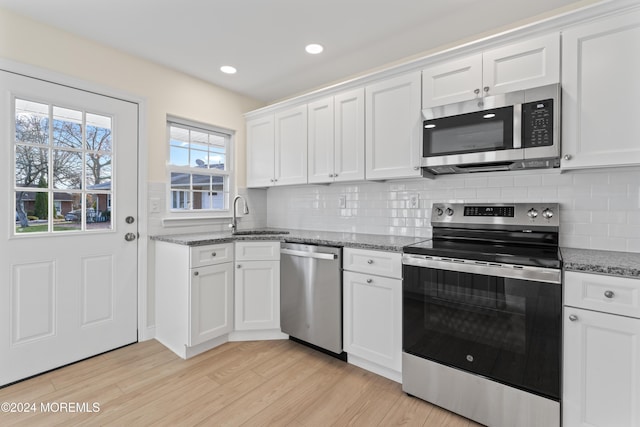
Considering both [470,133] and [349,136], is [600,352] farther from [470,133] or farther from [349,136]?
[349,136]

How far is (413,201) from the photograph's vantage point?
2.55 m

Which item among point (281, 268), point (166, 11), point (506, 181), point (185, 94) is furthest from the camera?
Answer: point (185, 94)

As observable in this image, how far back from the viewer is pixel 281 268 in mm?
2668

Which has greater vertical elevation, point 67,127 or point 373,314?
point 67,127

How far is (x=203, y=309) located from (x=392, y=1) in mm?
2592

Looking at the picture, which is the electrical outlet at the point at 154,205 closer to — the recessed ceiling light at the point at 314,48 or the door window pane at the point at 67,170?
the door window pane at the point at 67,170

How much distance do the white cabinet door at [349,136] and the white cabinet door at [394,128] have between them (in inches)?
2.7

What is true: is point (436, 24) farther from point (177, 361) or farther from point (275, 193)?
point (177, 361)

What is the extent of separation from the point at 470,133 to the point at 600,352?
52.5 inches

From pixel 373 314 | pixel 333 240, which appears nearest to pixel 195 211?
pixel 333 240

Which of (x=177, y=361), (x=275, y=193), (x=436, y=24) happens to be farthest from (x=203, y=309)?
(x=436, y=24)

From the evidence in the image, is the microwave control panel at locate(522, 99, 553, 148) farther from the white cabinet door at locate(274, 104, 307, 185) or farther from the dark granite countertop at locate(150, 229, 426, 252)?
the white cabinet door at locate(274, 104, 307, 185)

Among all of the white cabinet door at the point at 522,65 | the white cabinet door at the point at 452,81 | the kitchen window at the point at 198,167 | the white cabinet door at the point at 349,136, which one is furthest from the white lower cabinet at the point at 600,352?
the kitchen window at the point at 198,167

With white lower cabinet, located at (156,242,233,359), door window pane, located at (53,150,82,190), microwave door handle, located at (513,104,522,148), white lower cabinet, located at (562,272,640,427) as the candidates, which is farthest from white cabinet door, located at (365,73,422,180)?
door window pane, located at (53,150,82,190)
